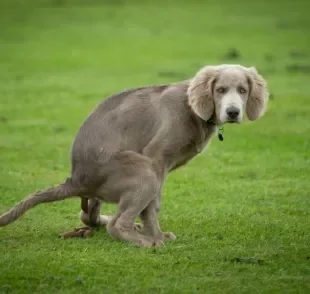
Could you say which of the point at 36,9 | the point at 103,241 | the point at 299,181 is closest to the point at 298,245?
the point at 103,241

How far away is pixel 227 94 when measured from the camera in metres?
8.12

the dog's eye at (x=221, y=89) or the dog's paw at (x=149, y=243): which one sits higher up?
the dog's eye at (x=221, y=89)

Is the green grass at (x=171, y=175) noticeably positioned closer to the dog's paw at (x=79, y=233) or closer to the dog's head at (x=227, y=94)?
the dog's paw at (x=79, y=233)

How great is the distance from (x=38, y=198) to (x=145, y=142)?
3.49ft

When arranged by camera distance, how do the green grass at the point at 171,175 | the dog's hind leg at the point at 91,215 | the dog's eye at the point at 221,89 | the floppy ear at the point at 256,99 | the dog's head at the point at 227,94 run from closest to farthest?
the green grass at the point at 171,175
the dog's head at the point at 227,94
the dog's eye at the point at 221,89
the floppy ear at the point at 256,99
the dog's hind leg at the point at 91,215

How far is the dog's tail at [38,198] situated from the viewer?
7.92m

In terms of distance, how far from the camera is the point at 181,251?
7.70 meters

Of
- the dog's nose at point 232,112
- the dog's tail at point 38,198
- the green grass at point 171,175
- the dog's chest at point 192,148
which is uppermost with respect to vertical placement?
the dog's nose at point 232,112

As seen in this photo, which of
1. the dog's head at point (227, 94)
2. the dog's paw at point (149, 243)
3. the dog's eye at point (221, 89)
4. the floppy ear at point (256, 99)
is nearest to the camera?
the dog's paw at point (149, 243)

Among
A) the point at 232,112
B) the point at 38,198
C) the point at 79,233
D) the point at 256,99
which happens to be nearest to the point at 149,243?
the point at 79,233

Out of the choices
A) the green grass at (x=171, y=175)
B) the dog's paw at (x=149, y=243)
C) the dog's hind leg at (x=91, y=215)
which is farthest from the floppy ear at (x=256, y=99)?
the dog's hind leg at (x=91, y=215)

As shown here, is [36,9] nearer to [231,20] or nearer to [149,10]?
[149,10]

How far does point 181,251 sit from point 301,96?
1068cm

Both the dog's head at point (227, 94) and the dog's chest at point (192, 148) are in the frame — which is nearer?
the dog's head at point (227, 94)
